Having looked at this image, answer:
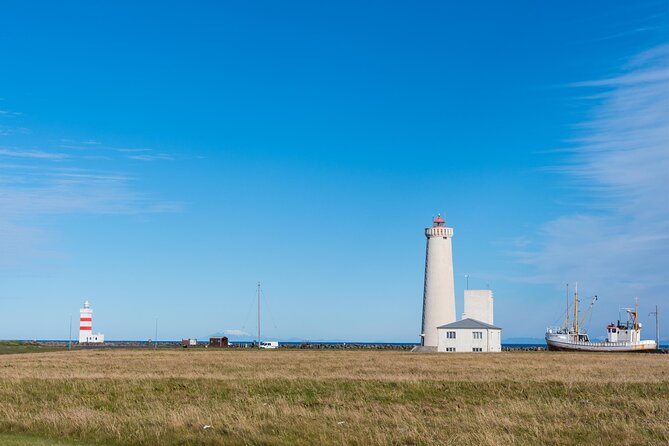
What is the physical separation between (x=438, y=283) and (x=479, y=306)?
9813 mm

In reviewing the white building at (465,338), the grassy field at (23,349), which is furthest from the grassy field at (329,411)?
the grassy field at (23,349)

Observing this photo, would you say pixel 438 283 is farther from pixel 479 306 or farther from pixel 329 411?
pixel 329 411

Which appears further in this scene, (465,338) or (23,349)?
(23,349)

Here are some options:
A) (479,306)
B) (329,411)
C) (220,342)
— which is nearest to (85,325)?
(220,342)

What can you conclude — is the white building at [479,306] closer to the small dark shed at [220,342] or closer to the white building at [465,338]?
the white building at [465,338]

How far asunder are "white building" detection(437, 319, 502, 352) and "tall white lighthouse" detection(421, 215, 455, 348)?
208 centimetres

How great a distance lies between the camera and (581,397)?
27.9 metres

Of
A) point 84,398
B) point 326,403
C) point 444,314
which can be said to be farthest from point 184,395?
point 444,314

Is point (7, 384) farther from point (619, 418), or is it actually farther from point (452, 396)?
point (619, 418)

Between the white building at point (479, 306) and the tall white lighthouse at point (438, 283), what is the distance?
6.76 metres

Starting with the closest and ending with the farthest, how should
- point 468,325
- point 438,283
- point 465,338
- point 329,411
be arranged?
point 329,411 < point 465,338 < point 468,325 < point 438,283

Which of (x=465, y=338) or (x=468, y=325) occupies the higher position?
(x=468, y=325)

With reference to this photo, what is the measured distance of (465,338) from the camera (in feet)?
263

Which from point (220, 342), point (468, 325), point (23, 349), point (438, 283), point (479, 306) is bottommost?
point (220, 342)
